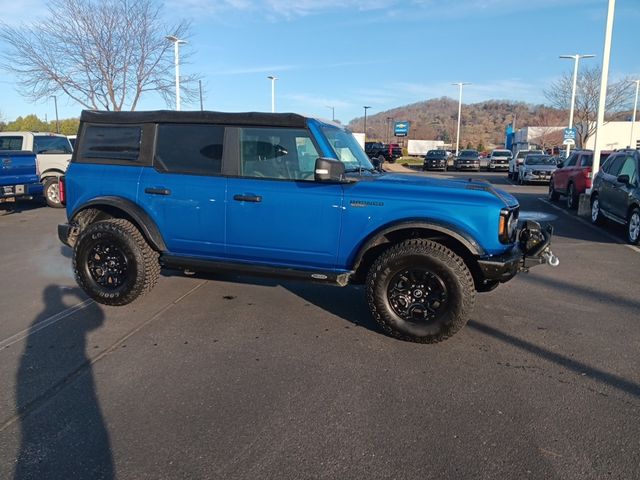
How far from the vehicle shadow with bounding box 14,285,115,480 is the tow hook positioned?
3582 millimetres

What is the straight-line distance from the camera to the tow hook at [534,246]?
4.44 m

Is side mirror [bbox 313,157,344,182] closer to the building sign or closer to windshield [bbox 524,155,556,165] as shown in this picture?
windshield [bbox 524,155,556,165]

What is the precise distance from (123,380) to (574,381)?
10.8ft

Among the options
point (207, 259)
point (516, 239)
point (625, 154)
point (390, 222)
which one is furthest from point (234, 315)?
point (625, 154)

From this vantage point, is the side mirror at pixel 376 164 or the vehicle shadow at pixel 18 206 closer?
the side mirror at pixel 376 164

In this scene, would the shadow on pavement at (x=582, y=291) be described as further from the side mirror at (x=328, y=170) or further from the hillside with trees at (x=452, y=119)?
the hillside with trees at (x=452, y=119)

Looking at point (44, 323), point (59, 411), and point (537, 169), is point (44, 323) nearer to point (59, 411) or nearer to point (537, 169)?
point (59, 411)

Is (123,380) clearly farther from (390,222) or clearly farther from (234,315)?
(390,222)

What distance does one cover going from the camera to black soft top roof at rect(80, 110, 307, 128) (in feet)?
15.3

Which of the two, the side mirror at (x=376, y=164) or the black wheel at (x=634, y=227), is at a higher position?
the side mirror at (x=376, y=164)

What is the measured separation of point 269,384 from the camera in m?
3.54

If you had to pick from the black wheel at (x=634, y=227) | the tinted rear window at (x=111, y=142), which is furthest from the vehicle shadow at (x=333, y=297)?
the black wheel at (x=634, y=227)

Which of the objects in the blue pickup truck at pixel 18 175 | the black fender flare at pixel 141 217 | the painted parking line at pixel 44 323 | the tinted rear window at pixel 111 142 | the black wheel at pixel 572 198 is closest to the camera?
the painted parking line at pixel 44 323

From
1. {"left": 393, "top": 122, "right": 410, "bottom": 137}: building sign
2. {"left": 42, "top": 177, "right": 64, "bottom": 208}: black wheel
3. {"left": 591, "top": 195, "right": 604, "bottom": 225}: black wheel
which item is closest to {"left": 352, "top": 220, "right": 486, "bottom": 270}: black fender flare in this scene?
{"left": 591, "top": 195, "right": 604, "bottom": 225}: black wheel
